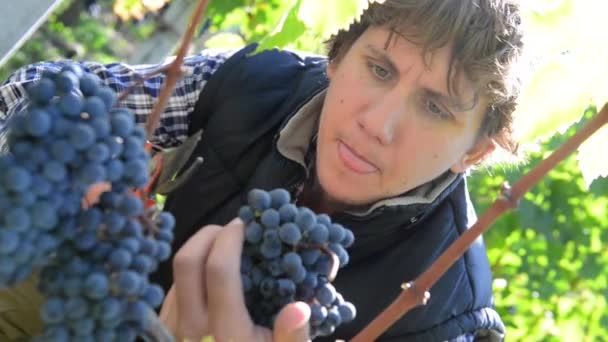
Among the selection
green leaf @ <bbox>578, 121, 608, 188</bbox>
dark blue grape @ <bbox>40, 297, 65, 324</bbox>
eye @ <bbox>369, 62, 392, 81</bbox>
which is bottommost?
eye @ <bbox>369, 62, 392, 81</bbox>

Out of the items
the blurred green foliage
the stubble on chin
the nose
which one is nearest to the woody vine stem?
the nose

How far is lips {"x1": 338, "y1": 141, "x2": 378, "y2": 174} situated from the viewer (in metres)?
1.04

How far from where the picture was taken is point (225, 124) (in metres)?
1.22

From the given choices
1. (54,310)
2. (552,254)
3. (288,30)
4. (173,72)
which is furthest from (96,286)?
(552,254)

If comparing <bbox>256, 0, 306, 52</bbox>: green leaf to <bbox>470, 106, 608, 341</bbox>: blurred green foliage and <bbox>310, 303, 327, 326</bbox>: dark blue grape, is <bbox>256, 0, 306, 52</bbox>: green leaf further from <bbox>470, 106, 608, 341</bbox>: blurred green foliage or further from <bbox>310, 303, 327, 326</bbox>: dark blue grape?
<bbox>470, 106, 608, 341</bbox>: blurred green foliage

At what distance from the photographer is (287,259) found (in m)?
0.52

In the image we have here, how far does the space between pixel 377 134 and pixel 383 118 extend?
0.07 feet

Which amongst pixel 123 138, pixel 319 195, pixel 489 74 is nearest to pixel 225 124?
pixel 319 195

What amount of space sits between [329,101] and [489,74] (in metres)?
0.22

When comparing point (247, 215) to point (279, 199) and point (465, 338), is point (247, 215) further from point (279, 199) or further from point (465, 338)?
point (465, 338)

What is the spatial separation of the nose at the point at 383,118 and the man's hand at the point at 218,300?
47 centimetres

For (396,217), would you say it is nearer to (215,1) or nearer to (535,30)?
(535,30)

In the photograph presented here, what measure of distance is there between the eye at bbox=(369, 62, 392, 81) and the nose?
0.04 meters

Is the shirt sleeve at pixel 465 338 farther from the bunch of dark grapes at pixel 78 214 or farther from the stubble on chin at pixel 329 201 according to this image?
the bunch of dark grapes at pixel 78 214
